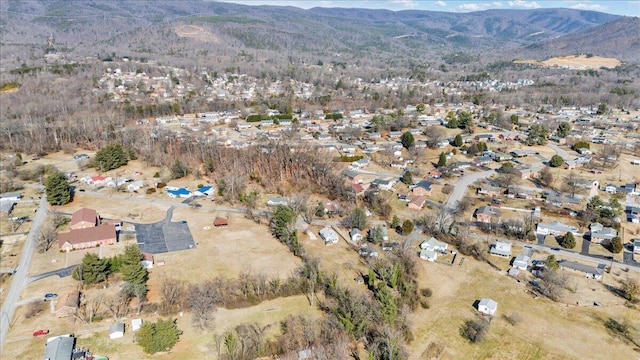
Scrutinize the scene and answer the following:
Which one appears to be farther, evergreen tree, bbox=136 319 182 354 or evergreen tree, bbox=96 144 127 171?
evergreen tree, bbox=96 144 127 171

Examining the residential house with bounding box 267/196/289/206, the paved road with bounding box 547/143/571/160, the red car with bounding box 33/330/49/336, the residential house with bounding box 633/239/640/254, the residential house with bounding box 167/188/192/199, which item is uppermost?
the residential house with bounding box 633/239/640/254

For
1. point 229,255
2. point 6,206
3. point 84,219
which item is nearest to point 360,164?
point 229,255

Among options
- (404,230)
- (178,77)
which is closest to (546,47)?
(178,77)

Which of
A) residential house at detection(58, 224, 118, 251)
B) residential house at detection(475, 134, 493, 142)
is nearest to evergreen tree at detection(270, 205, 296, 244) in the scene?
residential house at detection(58, 224, 118, 251)

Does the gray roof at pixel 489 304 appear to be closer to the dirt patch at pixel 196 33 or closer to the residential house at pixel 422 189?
the residential house at pixel 422 189

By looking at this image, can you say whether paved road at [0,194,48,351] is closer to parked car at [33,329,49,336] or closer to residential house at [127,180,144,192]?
parked car at [33,329,49,336]

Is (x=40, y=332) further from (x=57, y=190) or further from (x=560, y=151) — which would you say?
(x=560, y=151)
